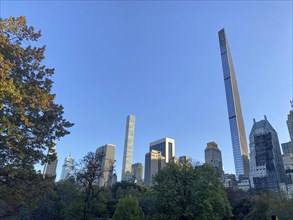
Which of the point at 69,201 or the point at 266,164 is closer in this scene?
the point at 69,201

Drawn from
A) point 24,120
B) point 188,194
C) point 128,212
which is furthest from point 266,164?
point 24,120

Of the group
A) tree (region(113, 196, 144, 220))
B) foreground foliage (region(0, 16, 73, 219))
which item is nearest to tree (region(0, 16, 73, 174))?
foreground foliage (region(0, 16, 73, 219))

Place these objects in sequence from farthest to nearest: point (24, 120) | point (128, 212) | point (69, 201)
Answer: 1. point (69, 201)
2. point (128, 212)
3. point (24, 120)

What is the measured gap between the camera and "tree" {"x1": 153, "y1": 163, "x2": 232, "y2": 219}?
27.0 metres

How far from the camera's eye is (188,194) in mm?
28359

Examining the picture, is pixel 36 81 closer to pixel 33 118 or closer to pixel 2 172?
pixel 33 118

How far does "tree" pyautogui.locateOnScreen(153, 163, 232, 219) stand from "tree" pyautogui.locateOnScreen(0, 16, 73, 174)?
1702cm

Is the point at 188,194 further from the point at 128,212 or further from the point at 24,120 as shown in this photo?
the point at 24,120

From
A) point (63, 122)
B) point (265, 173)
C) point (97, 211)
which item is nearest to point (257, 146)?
point (265, 173)

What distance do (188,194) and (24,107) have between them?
21.3 m

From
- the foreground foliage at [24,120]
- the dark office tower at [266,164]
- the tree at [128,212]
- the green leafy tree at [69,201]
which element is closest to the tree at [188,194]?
the tree at [128,212]

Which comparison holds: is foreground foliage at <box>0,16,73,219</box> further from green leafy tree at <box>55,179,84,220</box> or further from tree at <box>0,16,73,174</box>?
green leafy tree at <box>55,179,84,220</box>

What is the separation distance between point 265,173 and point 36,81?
518 feet

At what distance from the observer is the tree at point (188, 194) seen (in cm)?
2697
